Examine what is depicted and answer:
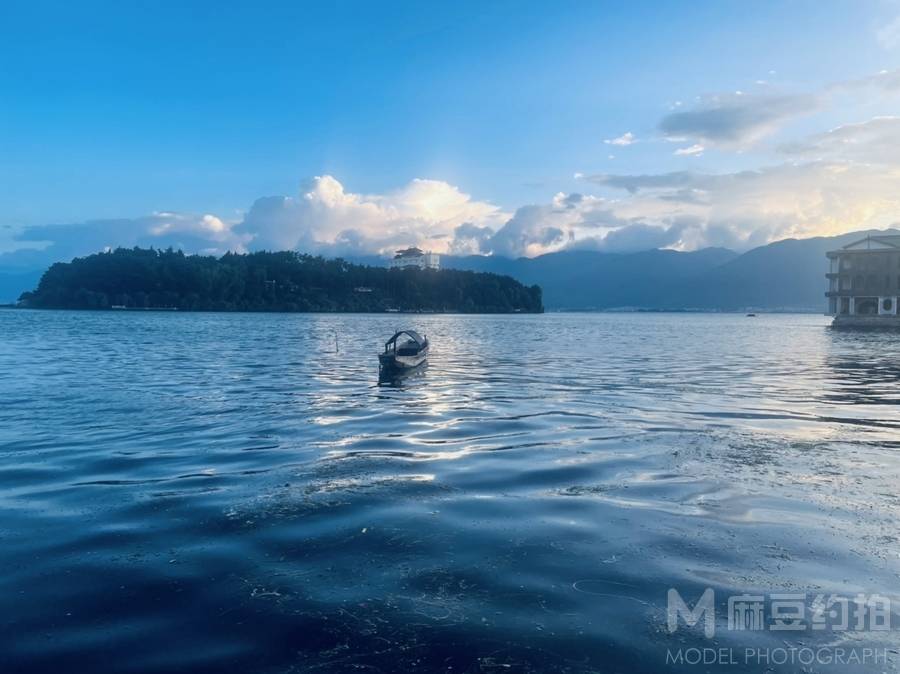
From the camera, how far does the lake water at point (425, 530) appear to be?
283 inches

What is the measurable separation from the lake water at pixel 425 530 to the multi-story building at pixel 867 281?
9311cm

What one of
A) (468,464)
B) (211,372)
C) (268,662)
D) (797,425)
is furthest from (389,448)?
(211,372)

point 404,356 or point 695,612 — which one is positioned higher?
point 404,356

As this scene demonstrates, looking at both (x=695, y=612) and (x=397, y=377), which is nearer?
(x=695, y=612)

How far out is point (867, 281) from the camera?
103 meters

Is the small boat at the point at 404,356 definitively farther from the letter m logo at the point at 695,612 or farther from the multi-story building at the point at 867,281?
the multi-story building at the point at 867,281

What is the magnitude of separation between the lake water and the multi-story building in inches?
3666

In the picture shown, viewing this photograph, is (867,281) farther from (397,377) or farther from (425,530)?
(425,530)

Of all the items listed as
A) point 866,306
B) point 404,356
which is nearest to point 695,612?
point 404,356

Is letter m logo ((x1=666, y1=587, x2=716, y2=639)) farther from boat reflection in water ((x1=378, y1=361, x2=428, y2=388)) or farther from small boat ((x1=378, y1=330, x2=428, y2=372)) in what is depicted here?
small boat ((x1=378, y1=330, x2=428, y2=372))

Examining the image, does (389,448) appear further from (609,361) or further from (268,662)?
(609,361)

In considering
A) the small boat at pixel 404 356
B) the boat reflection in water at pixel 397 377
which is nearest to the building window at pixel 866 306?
the small boat at pixel 404 356

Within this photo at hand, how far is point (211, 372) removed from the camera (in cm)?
3747

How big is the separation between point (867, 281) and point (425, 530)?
114530mm
